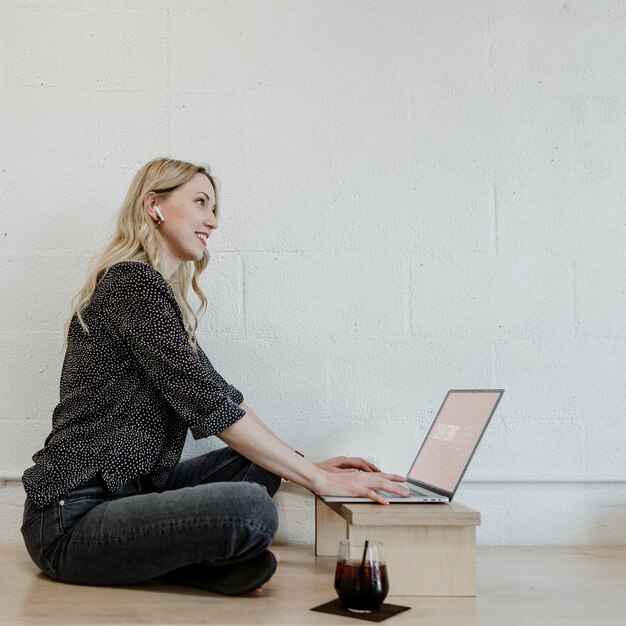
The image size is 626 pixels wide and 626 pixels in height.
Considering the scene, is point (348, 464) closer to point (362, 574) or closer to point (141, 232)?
point (362, 574)

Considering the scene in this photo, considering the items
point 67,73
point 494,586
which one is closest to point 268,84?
point 67,73

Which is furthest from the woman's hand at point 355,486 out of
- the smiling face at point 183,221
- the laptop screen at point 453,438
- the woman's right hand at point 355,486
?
the smiling face at point 183,221

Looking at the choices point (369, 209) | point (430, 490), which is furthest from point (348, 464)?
point (369, 209)

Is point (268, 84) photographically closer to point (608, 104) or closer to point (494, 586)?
point (608, 104)

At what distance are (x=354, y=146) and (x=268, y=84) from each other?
0.33 m

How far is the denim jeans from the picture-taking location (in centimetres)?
154

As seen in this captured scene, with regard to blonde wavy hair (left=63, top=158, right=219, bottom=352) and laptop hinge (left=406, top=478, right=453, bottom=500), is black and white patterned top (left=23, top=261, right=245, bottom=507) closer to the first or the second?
blonde wavy hair (left=63, top=158, right=219, bottom=352)

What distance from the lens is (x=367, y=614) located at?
4.76ft

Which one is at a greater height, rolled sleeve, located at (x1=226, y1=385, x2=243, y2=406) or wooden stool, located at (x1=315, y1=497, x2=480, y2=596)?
rolled sleeve, located at (x1=226, y1=385, x2=243, y2=406)

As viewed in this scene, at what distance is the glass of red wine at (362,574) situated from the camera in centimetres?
141

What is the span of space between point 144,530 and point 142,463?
0.60 feet

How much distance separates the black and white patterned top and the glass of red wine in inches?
16.7

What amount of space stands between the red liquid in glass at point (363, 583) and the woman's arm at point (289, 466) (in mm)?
293

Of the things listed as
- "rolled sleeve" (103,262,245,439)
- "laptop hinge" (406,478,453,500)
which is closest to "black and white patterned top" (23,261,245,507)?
"rolled sleeve" (103,262,245,439)
